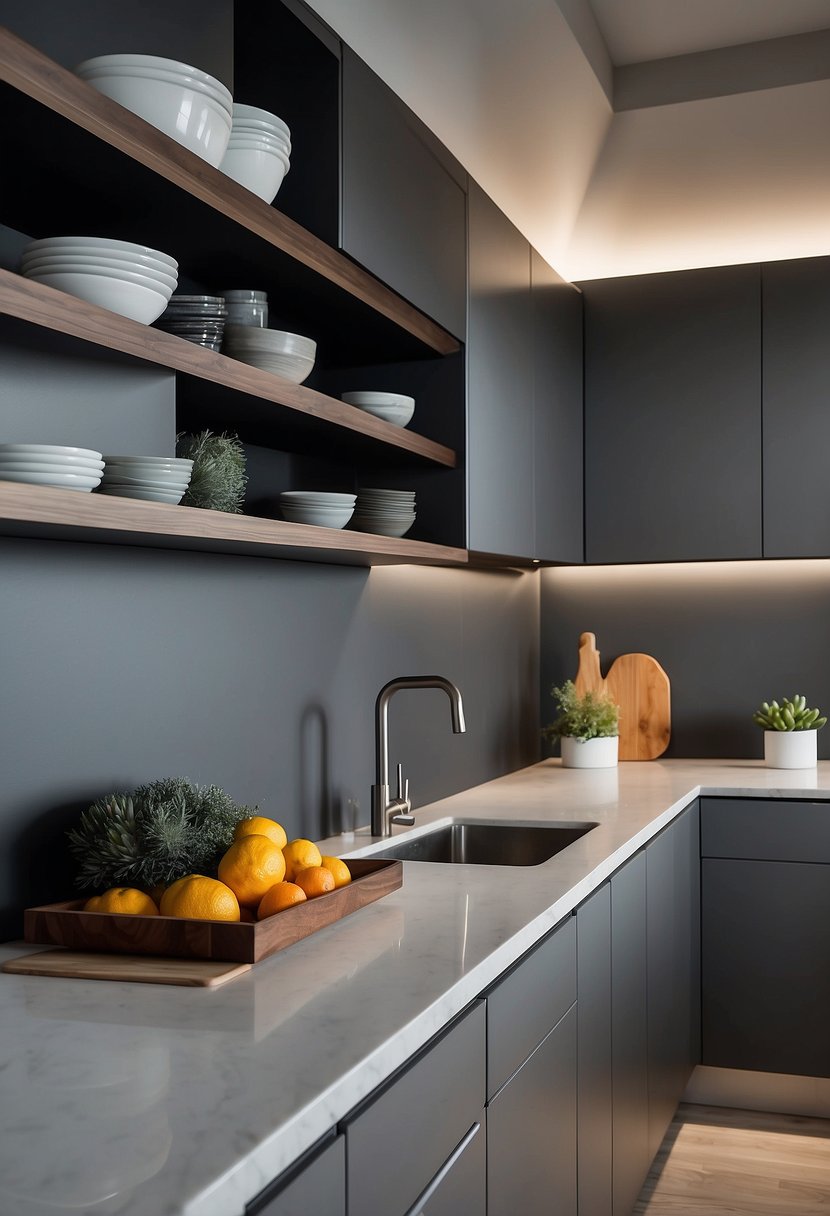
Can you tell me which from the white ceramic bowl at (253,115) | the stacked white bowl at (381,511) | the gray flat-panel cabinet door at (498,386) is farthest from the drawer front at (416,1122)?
the gray flat-panel cabinet door at (498,386)

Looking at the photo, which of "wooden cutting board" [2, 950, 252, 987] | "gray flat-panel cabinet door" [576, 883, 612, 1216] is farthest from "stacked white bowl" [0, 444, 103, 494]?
"gray flat-panel cabinet door" [576, 883, 612, 1216]

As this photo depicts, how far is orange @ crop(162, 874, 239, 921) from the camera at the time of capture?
4.82 ft

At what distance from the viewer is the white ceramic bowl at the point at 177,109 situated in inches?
56.7

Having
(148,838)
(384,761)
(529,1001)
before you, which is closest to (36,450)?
(148,838)

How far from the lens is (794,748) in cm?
362

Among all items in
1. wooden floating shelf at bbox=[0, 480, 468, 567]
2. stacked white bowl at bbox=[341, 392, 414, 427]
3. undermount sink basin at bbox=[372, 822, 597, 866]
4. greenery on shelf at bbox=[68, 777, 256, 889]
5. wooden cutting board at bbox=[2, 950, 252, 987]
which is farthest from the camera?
undermount sink basin at bbox=[372, 822, 597, 866]

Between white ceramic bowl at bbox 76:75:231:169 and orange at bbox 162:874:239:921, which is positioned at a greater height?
white ceramic bowl at bbox 76:75:231:169

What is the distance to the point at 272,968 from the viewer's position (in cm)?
143

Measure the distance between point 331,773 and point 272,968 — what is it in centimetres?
110

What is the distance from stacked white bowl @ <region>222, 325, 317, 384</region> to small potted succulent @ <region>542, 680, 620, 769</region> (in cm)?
211

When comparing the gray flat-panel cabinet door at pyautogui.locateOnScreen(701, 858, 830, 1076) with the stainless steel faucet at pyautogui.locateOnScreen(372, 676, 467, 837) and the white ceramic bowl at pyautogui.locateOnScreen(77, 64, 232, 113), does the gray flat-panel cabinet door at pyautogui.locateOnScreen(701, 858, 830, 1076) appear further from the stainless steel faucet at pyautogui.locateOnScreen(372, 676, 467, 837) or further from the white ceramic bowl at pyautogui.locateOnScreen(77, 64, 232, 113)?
the white ceramic bowl at pyautogui.locateOnScreen(77, 64, 232, 113)

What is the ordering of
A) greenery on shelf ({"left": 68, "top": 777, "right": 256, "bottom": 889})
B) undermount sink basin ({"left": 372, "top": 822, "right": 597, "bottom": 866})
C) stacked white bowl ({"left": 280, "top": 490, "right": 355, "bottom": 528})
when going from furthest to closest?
undermount sink basin ({"left": 372, "top": 822, "right": 597, "bottom": 866}) → stacked white bowl ({"left": 280, "top": 490, "right": 355, "bottom": 528}) → greenery on shelf ({"left": 68, "top": 777, "right": 256, "bottom": 889})

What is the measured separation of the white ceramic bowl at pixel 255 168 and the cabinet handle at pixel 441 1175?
1306mm

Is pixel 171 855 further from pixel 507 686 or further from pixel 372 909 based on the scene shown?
pixel 507 686
